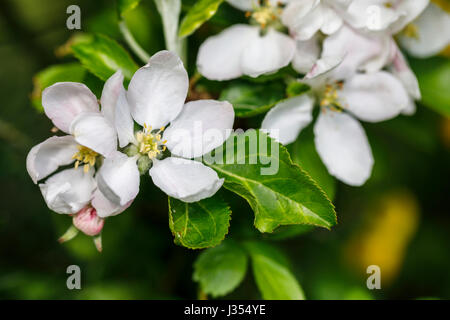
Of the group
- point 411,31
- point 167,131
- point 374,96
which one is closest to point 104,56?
point 167,131

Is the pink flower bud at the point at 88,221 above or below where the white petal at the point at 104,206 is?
below

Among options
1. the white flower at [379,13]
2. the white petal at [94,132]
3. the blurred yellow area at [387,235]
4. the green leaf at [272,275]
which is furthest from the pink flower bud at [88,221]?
the blurred yellow area at [387,235]

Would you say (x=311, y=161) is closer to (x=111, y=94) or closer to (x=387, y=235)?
(x=111, y=94)

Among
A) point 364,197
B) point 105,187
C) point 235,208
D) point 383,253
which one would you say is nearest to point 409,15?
point 235,208

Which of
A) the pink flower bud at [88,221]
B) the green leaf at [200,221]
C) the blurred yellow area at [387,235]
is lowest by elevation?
the blurred yellow area at [387,235]

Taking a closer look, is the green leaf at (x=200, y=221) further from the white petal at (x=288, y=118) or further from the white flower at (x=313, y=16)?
the white flower at (x=313, y=16)

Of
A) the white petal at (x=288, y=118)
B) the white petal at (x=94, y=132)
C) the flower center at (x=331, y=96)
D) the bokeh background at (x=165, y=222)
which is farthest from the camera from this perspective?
the bokeh background at (x=165, y=222)

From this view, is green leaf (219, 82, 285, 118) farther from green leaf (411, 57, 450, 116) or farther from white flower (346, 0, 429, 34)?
green leaf (411, 57, 450, 116)
